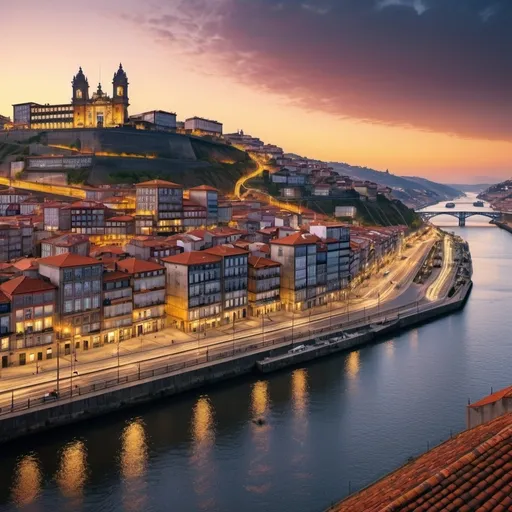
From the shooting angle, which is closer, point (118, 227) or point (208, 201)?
point (118, 227)

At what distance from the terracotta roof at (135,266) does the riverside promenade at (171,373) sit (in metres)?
5.64

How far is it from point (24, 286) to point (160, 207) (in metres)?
27.7

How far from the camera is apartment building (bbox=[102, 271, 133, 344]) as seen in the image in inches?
1204

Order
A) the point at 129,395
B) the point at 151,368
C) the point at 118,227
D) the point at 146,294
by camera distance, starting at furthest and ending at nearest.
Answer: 1. the point at 118,227
2. the point at 146,294
3. the point at 151,368
4. the point at 129,395

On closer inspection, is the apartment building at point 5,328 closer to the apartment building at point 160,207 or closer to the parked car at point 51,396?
the parked car at point 51,396

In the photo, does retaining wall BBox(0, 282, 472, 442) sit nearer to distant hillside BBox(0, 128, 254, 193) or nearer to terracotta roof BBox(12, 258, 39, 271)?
terracotta roof BBox(12, 258, 39, 271)

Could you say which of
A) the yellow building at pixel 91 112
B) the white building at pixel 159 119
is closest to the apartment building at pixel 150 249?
the yellow building at pixel 91 112

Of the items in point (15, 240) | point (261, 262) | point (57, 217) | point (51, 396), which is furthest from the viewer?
point (57, 217)

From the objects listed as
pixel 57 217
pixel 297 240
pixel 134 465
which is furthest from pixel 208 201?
pixel 134 465

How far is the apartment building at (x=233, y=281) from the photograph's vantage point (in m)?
35.7

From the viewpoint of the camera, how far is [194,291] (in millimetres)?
33625

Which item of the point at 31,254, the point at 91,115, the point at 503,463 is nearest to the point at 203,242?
the point at 31,254

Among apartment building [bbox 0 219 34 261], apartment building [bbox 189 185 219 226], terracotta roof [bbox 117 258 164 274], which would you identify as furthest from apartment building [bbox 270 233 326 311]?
apartment building [bbox 189 185 219 226]

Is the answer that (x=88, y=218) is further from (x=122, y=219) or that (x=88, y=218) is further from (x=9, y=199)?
(x=9, y=199)
